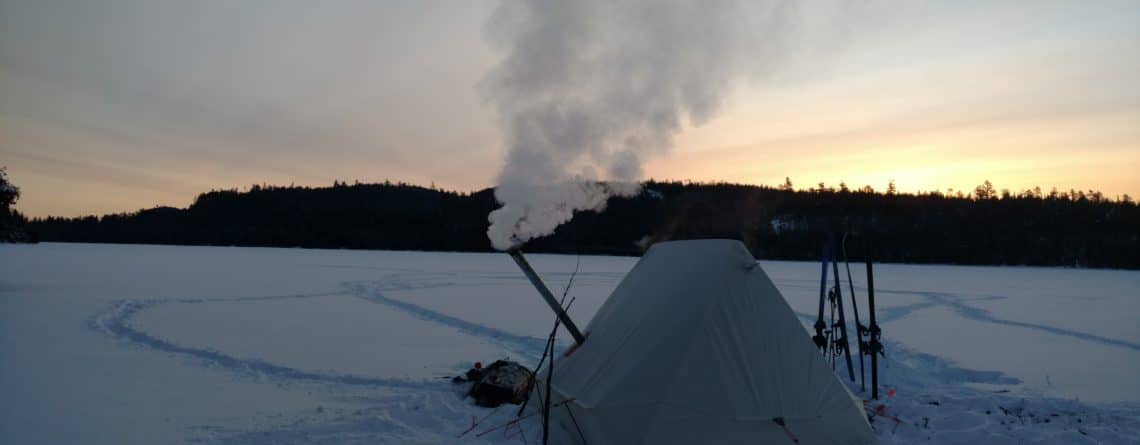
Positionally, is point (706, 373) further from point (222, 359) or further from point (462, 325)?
point (462, 325)

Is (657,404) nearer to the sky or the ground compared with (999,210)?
nearer to the ground

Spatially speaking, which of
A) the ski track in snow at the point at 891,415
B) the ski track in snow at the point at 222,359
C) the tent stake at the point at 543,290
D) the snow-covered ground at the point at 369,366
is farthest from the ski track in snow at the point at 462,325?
the tent stake at the point at 543,290

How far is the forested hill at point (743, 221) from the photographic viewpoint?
63.0 meters

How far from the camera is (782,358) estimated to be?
4926 mm

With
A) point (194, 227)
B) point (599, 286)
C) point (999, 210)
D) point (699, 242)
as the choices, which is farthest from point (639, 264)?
point (194, 227)

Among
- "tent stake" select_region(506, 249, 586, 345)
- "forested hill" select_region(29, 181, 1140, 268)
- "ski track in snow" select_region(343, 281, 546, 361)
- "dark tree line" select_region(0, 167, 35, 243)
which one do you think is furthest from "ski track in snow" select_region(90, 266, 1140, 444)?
"forested hill" select_region(29, 181, 1140, 268)

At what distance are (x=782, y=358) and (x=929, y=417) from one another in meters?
1.93

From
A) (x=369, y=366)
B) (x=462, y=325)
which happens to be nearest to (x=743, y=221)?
(x=462, y=325)

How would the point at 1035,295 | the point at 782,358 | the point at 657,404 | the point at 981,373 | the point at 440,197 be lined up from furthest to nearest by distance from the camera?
1. the point at 440,197
2. the point at 1035,295
3. the point at 981,373
4. the point at 782,358
5. the point at 657,404

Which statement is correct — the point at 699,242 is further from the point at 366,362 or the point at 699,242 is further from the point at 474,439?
the point at 366,362

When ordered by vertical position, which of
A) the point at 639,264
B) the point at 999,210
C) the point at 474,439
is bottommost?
the point at 474,439

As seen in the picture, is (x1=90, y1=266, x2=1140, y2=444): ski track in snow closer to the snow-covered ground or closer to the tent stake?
the snow-covered ground

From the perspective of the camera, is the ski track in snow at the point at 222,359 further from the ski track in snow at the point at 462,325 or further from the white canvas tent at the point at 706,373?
the white canvas tent at the point at 706,373

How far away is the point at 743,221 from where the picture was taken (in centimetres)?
6856
